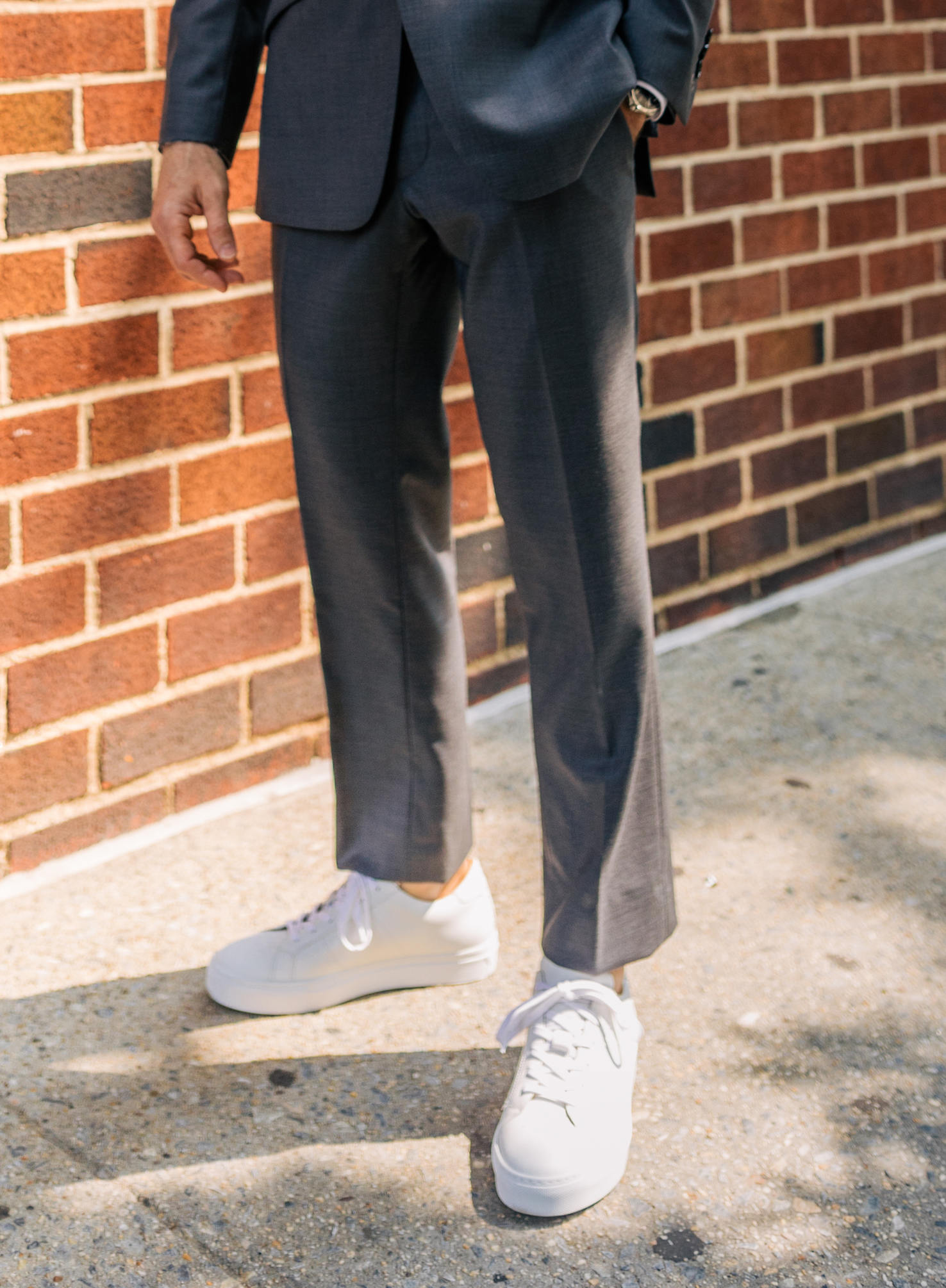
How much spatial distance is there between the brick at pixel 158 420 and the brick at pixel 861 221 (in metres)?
1.52

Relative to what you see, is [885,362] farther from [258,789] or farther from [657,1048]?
[657,1048]

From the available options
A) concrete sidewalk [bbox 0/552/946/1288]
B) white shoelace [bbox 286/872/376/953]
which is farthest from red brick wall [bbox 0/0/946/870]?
white shoelace [bbox 286/872/376/953]

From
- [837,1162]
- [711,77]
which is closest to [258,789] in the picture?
[837,1162]

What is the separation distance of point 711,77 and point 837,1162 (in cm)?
204

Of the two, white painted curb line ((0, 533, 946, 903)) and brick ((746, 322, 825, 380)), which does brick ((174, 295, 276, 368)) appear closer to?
white painted curb line ((0, 533, 946, 903))

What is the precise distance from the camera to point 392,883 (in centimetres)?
184

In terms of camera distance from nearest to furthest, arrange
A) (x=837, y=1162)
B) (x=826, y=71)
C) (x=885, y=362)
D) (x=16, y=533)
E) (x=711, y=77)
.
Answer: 1. (x=837, y=1162)
2. (x=16, y=533)
3. (x=711, y=77)
4. (x=826, y=71)
5. (x=885, y=362)

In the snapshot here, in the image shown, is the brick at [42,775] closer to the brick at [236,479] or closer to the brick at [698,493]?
the brick at [236,479]

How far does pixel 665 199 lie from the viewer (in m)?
2.76

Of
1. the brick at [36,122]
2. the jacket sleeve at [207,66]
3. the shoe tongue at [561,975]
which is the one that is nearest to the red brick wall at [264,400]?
the brick at [36,122]

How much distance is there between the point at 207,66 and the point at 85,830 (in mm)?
1101

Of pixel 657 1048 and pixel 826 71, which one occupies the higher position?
pixel 826 71

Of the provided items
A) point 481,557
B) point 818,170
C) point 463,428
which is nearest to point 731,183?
point 818,170

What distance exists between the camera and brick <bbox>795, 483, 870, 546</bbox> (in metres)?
3.21
